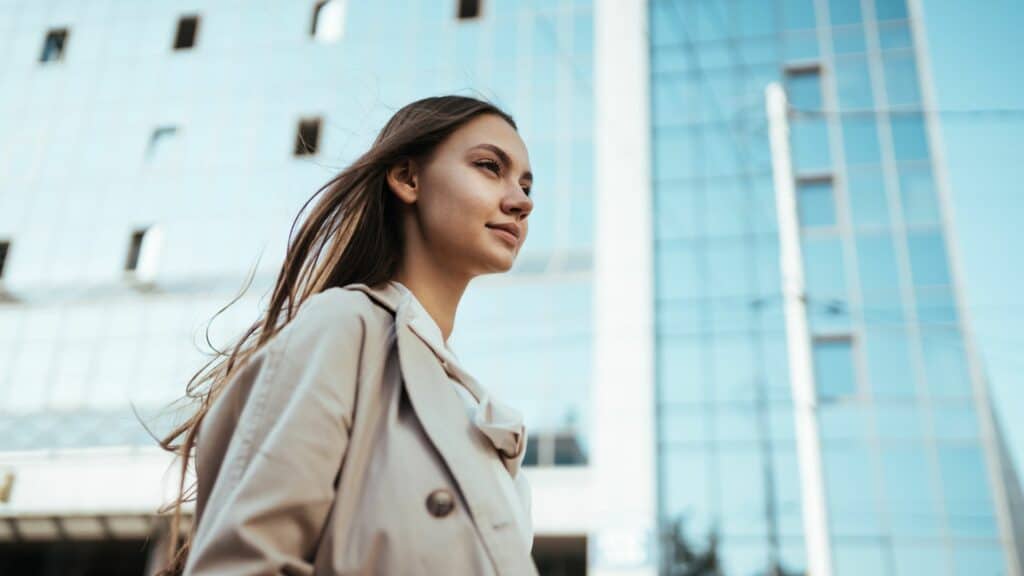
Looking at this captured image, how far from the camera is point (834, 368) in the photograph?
70.1 feet

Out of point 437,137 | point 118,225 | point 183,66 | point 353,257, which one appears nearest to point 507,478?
point 353,257

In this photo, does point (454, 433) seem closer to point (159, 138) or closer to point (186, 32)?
point (159, 138)

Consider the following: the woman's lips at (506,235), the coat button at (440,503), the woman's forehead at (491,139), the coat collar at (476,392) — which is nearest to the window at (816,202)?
the woman's forehead at (491,139)

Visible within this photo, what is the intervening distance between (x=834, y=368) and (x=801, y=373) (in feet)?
43.5

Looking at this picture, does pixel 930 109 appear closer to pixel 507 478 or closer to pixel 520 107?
pixel 520 107

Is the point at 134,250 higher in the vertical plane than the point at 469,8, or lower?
lower

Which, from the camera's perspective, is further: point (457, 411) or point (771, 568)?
point (771, 568)

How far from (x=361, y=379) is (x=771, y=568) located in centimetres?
1971

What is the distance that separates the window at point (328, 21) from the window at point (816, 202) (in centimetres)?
1144

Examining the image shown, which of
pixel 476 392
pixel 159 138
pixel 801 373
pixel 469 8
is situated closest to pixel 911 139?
pixel 469 8

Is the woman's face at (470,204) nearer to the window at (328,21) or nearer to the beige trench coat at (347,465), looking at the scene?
the beige trench coat at (347,465)

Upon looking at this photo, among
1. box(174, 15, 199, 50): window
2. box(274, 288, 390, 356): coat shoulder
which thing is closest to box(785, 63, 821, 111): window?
box(174, 15, 199, 50): window

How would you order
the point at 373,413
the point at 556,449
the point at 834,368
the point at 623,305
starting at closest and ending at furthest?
the point at 373,413
the point at 556,449
the point at 623,305
the point at 834,368

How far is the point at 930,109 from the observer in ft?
73.7
